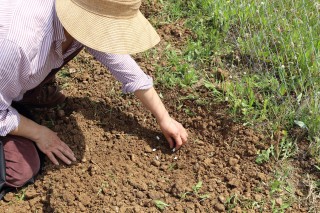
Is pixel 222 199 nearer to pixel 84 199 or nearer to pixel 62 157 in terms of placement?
pixel 84 199

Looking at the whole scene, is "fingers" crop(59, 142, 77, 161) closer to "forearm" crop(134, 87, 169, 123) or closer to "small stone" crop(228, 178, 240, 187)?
"forearm" crop(134, 87, 169, 123)

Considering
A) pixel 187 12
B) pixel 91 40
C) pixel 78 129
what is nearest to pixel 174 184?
pixel 78 129

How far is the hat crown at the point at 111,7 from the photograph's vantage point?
1.50 m

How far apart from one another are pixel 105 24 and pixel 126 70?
0.49m

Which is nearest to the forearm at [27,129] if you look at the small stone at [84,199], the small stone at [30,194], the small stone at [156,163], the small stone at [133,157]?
the small stone at [30,194]

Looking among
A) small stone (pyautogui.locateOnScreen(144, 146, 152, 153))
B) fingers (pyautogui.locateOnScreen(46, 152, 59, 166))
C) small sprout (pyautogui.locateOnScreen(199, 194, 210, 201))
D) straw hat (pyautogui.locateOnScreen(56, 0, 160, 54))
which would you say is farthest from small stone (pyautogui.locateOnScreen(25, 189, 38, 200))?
straw hat (pyautogui.locateOnScreen(56, 0, 160, 54))

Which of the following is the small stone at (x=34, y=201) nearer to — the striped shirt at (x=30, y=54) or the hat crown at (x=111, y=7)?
the striped shirt at (x=30, y=54)

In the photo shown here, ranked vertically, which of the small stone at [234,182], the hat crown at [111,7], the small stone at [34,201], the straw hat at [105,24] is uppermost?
the hat crown at [111,7]

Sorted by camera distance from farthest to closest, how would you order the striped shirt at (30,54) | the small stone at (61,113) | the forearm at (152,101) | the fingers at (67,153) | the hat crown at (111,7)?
1. the small stone at (61,113)
2. the fingers at (67,153)
3. the forearm at (152,101)
4. the striped shirt at (30,54)
5. the hat crown at (111,7)

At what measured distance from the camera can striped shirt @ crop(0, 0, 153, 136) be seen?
1.67 metres

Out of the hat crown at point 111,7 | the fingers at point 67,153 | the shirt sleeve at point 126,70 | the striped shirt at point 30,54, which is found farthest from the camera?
the fingers at point 67,153

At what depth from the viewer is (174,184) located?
2.10m

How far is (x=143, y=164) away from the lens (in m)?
2.21

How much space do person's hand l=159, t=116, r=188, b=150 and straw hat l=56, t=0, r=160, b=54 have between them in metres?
0.66
